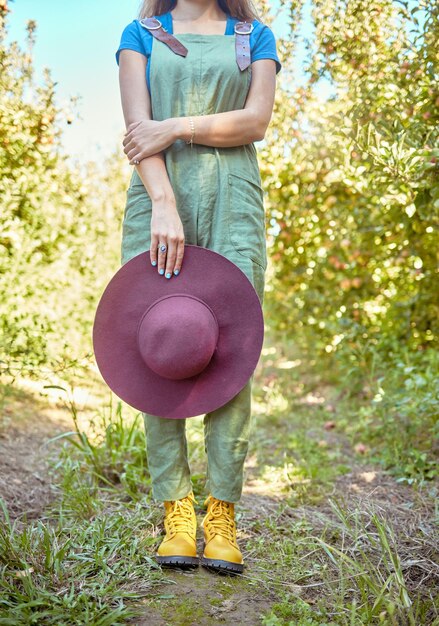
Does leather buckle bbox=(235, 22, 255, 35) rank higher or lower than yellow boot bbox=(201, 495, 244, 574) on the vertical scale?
higher

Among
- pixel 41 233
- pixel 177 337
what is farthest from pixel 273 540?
pixel 41 233

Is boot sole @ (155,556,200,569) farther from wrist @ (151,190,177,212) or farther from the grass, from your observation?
wrist @ (151,190,177,212)

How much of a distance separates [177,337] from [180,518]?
0.57 m

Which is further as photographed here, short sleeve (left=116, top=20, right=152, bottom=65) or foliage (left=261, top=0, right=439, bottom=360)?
foliage (left=261, top=0, right=439, bottom=360)

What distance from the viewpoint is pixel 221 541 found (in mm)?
1747

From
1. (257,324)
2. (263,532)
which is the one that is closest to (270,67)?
(257,324)

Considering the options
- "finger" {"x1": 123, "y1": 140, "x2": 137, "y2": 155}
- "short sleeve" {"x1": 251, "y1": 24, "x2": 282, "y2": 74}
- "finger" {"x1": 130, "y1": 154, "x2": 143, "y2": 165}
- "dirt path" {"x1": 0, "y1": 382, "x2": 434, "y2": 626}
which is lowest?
"dirt path" {"x1": 0, "y1": 382, "x2": 434, "y2": 626}

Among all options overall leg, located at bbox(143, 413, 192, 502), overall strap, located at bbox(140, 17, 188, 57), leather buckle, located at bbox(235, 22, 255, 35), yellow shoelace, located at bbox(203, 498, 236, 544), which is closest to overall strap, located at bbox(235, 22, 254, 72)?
leather buckle, located at bbox(235, 22, 255, 35)

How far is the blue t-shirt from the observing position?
1.80m

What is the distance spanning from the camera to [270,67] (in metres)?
1.82

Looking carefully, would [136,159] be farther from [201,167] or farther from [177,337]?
[177,337]

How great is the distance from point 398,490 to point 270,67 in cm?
162

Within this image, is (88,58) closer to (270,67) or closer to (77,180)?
(77,180)

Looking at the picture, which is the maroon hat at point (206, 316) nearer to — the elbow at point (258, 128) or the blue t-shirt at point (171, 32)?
the elbow at point (258, 128)
